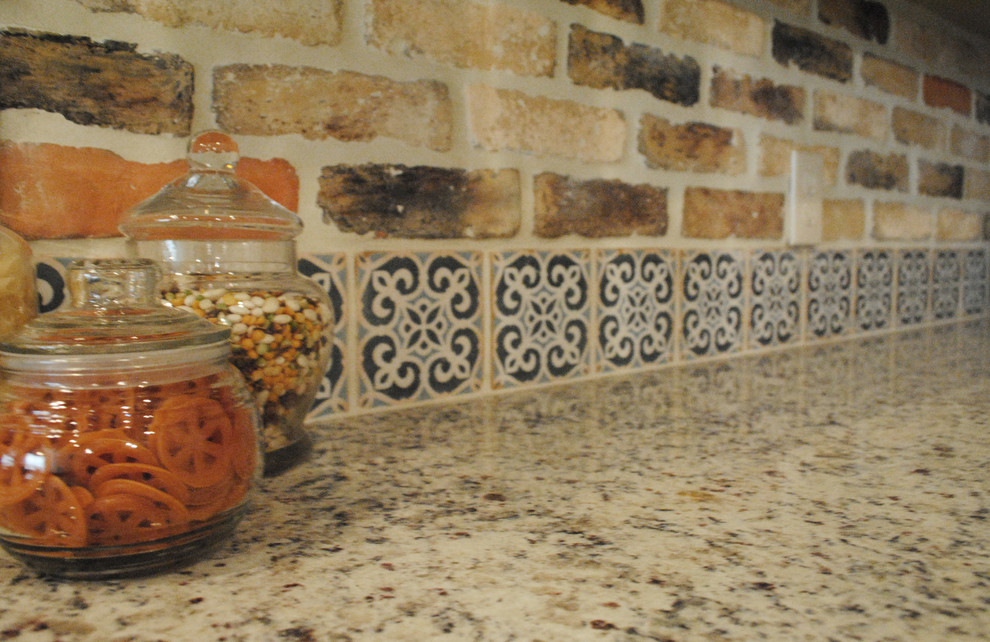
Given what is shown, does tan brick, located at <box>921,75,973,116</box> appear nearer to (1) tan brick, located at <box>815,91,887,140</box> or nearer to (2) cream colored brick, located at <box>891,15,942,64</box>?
(2) cream colored brick, located at <box>891,15,942,64</box>

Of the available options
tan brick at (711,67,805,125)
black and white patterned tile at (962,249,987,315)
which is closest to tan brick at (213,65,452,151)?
tan brick at (711,67,805,125)

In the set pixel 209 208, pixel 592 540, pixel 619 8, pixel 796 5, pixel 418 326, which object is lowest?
pixel 592 540

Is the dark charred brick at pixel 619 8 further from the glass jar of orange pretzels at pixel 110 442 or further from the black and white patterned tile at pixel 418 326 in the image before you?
the glass jar of orange pretzels at pixel 110 442

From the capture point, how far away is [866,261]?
62.8 inches

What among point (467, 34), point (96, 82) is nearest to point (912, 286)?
point (467, 34)

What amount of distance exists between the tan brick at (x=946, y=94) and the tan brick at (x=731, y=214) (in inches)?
27.2

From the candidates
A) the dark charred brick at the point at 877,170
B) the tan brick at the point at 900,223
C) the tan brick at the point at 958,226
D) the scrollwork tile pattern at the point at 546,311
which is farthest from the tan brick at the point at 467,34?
the tan brick at the point at 958,226

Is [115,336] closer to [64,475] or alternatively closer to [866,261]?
[64,475]

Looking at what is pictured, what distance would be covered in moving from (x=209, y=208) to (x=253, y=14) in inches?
10.7

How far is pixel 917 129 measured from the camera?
5.62 ft

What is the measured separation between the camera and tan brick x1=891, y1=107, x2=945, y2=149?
65.0 inches

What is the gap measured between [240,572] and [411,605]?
117 mm

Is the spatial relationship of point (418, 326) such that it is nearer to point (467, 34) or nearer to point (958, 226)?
point (467, 34)

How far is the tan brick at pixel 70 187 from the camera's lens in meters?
0.64
